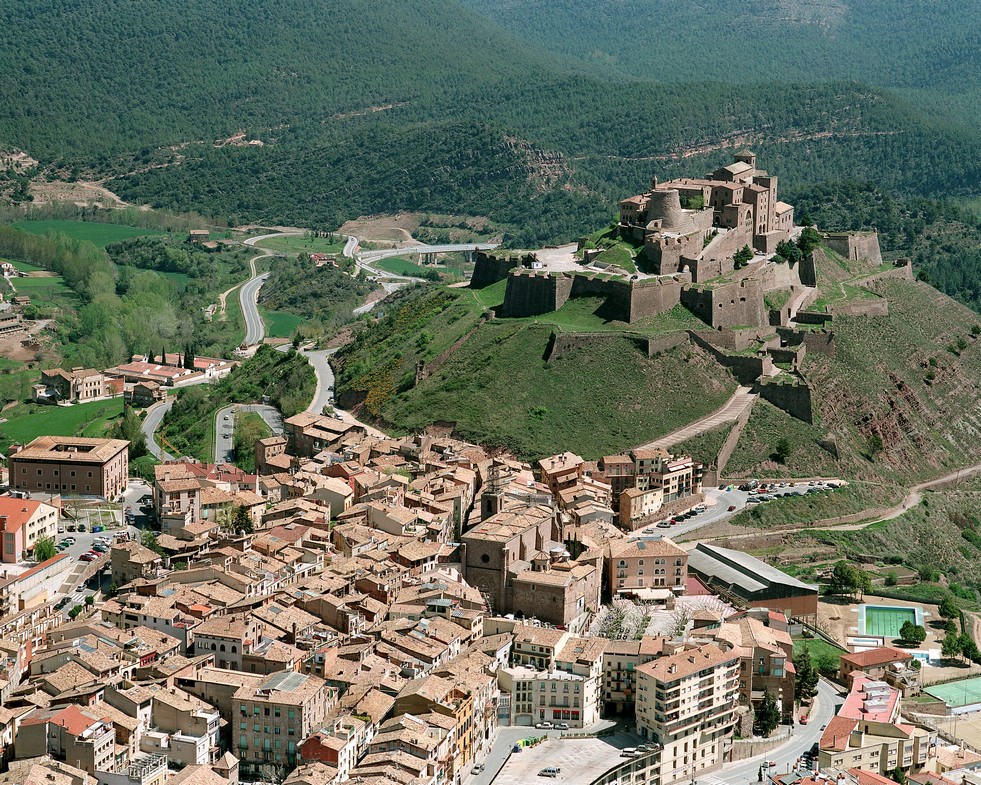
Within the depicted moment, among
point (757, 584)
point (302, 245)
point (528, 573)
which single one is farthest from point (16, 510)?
point (302, 245)

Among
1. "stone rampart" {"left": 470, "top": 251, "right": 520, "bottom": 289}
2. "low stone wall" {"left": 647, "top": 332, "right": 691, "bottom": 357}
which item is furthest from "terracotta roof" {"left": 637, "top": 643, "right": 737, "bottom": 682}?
"stone rampart" {"left": 470, "top": 251, "right": 520, "bottom": 289}

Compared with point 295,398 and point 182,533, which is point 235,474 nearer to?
point 182,533

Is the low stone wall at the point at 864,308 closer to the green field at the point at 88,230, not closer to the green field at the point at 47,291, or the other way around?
the green field at the point at 47,291

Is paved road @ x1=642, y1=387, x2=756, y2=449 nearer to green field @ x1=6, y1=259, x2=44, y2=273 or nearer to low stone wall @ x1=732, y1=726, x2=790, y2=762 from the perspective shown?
low stone wall @ x1=732, y1=726, x2=790, y2=762

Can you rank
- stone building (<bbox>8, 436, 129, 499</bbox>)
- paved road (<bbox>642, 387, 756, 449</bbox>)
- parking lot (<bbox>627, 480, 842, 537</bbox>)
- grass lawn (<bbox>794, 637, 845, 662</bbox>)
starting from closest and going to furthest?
grass lawn (<bbox>794, 637, 845, 662</bbox>) → stone building (<bbox>8, 436, 129, 499</bbox>) → parking lot (<bbox>627, 480, 842, 537</bbox>) → paved road (<bbox>642, 387, 756, 449</bbox>)

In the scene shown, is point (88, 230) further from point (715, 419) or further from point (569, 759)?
point (569, 759)
